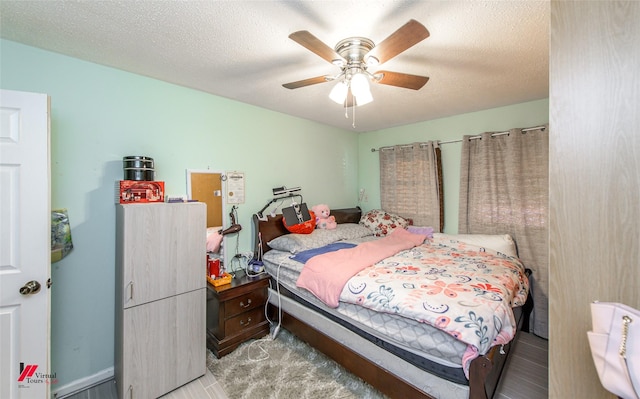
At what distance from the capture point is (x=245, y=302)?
2.48 m

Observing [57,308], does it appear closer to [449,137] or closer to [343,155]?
[343,155]

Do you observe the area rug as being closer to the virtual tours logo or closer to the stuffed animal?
the virtual tours logo

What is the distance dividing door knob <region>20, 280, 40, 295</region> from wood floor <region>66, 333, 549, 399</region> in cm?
102

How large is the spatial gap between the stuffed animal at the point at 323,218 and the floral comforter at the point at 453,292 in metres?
1.07

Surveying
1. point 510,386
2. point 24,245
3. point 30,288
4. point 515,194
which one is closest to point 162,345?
point 30,288

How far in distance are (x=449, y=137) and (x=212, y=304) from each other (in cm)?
344

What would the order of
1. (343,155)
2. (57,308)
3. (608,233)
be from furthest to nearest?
(343,155), (57,308), (608,233)

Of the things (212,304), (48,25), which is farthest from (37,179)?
(212,304)

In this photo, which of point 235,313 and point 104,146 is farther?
point 235,313

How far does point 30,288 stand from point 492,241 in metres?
3.79

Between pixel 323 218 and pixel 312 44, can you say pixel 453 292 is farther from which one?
pixel 323 218

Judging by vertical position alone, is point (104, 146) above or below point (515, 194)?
above

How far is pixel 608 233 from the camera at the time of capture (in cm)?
76

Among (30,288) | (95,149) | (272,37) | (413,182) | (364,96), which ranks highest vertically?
(272,37)
